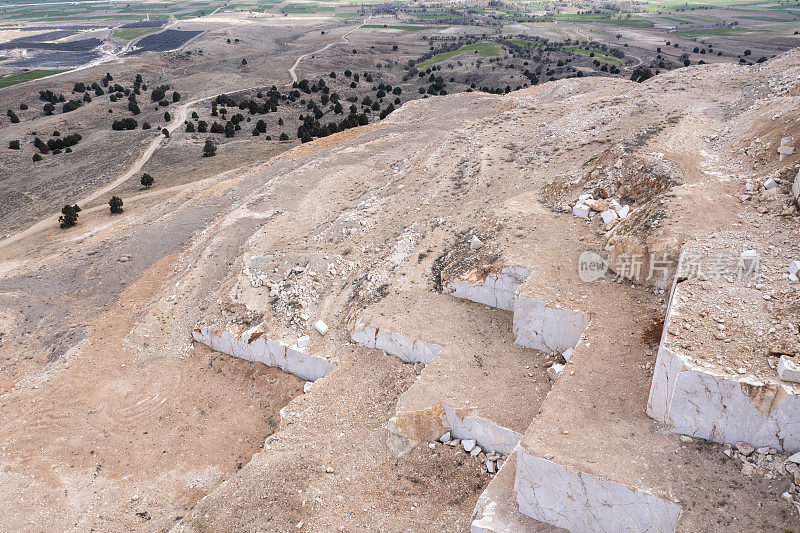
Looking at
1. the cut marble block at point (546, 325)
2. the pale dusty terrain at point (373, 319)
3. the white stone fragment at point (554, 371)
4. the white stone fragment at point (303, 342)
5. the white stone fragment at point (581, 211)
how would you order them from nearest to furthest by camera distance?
the pale dusty terrain at point (373, 319), the white stone fragment at point (554, 371), the cut marble block at point (546, 325), the white stone fragment at point (303, 342), the white stone fragment at point (581, 211)

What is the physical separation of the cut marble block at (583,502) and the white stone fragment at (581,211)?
7898mm

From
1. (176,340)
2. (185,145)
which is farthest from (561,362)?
(185,145)

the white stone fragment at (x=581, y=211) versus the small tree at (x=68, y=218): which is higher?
the white stone fragment at (x=581, y=211)

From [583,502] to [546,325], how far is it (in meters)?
4.19

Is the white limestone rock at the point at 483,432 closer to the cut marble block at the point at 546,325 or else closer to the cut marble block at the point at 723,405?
the cut marble block at the point at 546,325

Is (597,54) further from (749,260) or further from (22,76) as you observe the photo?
(22,76)

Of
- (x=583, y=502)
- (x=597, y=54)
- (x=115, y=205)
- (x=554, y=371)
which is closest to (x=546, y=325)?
(x=554, y=371)

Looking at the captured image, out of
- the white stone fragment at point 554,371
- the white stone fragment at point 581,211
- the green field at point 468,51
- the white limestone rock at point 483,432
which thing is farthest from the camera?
the green field at point 468,51

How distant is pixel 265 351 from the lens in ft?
46.1

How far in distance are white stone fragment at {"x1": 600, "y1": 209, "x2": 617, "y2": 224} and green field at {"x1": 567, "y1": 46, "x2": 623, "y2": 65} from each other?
58288mm

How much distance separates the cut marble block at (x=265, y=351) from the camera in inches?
523

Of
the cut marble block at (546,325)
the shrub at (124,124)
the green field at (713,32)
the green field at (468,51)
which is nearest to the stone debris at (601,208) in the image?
the cut marble block at (546,325)

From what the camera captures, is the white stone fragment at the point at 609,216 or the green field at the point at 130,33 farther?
the green field at the point at 130,33

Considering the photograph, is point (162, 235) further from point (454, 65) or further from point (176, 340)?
point (454, 65)
